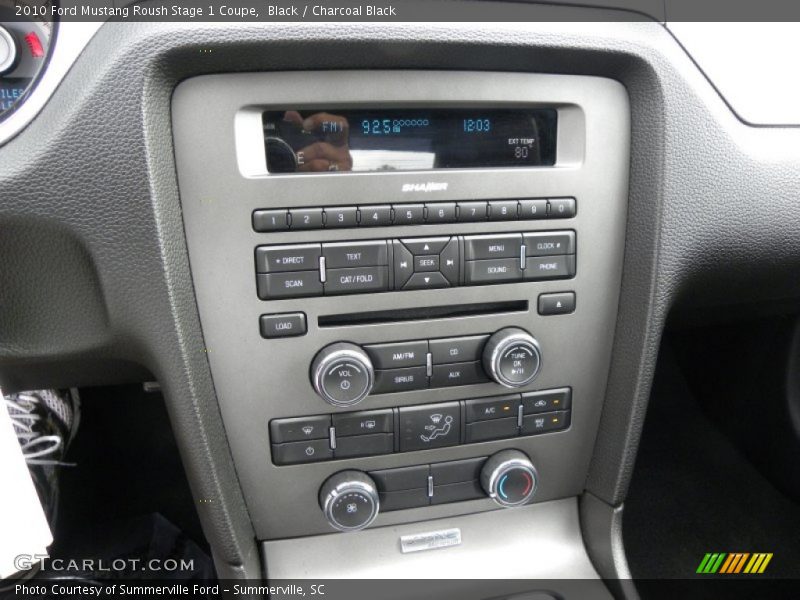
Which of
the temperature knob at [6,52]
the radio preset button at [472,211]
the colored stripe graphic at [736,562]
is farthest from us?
the colored stripe graphic at [736,562]

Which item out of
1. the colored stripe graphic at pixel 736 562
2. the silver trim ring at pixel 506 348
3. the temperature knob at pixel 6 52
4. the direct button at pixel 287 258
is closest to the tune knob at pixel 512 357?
the silver trim ring at pixel 506 348

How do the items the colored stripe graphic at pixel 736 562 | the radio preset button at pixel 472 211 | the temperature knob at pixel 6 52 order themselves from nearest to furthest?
the temperature knob at pixel 6 52 < the radio preset button at pixel 472 211 < the colored stripe graphic at pixel 736 562

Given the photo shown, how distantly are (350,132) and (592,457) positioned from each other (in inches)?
19.3

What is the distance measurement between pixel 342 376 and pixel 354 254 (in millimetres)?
121

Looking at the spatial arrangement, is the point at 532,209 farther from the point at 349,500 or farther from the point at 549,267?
the point at 349,500

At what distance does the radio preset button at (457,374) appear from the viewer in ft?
2.25

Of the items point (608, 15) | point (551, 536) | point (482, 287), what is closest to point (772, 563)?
point (551, 536)

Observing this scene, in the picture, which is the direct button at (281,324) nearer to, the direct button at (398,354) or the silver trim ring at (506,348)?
the direct button at (398,354)

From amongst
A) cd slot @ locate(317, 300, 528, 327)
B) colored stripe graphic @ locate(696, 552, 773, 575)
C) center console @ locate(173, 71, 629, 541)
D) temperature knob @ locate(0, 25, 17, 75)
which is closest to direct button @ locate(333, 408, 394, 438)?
center console @ locate(173, 71, 629, 541)

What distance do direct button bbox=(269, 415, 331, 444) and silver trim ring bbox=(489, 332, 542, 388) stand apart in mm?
185

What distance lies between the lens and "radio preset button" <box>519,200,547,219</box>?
25.7 inches

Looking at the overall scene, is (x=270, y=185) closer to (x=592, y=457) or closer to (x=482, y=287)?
(x=482, y=287)

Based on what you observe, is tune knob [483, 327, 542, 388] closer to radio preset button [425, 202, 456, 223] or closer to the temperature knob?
radio preset button [425, 202, 456, 223]

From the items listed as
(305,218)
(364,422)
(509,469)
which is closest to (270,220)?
(305,218)
